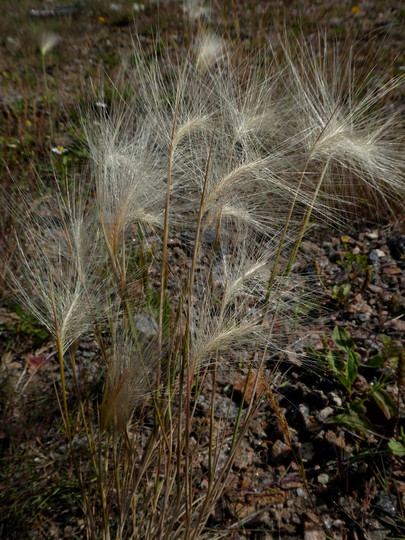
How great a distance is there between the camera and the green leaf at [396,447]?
139 centimetres

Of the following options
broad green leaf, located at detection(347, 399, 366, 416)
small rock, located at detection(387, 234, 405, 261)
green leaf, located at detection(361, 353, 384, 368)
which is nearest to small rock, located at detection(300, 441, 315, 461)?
broad green leaf, located at detection(347, 399, 366, 416)

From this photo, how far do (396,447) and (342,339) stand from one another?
42 cm

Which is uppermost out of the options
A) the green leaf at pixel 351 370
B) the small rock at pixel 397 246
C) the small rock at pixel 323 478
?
the small rock at pixel 397 246

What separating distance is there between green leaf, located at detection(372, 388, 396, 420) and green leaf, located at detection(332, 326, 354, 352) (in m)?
0.19

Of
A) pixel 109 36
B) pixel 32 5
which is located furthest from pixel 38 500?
pixel 32 5

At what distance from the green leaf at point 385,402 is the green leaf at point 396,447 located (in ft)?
0.36

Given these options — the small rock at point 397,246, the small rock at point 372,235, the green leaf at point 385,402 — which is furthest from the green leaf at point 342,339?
the small rock at point 372,235

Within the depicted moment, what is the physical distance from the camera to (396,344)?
1754 mm

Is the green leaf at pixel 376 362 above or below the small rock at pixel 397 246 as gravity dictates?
below

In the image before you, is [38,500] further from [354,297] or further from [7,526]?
[354,297]

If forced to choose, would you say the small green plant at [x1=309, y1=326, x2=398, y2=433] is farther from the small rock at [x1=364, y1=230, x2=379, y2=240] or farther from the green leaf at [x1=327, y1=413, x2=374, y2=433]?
the small rock at [x1=364, y1=230, x2=379, y2=240]

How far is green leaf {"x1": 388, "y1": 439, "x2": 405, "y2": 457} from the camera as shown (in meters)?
1.39

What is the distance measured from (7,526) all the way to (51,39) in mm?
3421

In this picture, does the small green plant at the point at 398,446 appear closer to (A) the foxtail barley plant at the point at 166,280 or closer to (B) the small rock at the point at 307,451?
(B) the small rock at the point at 307,451
